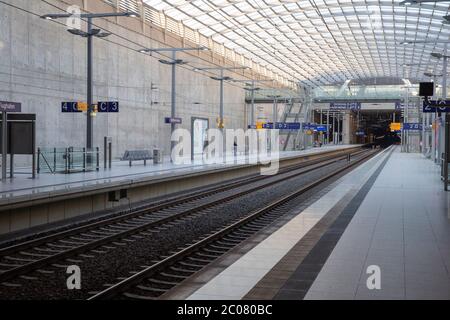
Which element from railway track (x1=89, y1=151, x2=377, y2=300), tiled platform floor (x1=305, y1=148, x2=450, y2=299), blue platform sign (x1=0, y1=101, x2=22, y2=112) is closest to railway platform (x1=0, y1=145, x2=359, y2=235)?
blue platform sign (x1=0, y1=101, x2=22, y2=112)

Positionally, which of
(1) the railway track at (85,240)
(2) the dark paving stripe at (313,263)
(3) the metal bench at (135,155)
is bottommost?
(1) the railway track at (85,240)

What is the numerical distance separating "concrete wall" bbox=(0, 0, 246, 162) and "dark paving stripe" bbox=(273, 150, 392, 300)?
1770 centimetres

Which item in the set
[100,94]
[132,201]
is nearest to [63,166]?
[132,201]

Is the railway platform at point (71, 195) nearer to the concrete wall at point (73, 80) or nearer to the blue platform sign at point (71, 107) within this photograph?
the blue platform sign at point (71, 107)

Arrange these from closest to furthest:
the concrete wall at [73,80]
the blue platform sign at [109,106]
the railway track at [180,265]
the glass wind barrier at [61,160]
Answer: the railway track at [180,265]
the glass wind barrier at [61,160]
the blue platform sign at [109,106]
the concrete wall at [73,80]

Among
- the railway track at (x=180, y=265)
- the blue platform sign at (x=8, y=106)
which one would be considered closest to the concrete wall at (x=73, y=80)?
the blue platform sign at (x=8, y=106)

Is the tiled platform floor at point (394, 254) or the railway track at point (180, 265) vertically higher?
the tiled platform floor at point (394, 254)

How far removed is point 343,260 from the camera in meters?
8.41

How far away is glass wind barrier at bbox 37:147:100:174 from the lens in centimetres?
2123

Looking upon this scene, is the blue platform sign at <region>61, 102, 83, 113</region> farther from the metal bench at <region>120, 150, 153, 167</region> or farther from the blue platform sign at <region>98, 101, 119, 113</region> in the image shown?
the metal bench at <region>120, 150, 153, 167</region>

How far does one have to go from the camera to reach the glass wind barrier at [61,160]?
2123 centimetres

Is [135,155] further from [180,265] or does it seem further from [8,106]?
[180,265]
